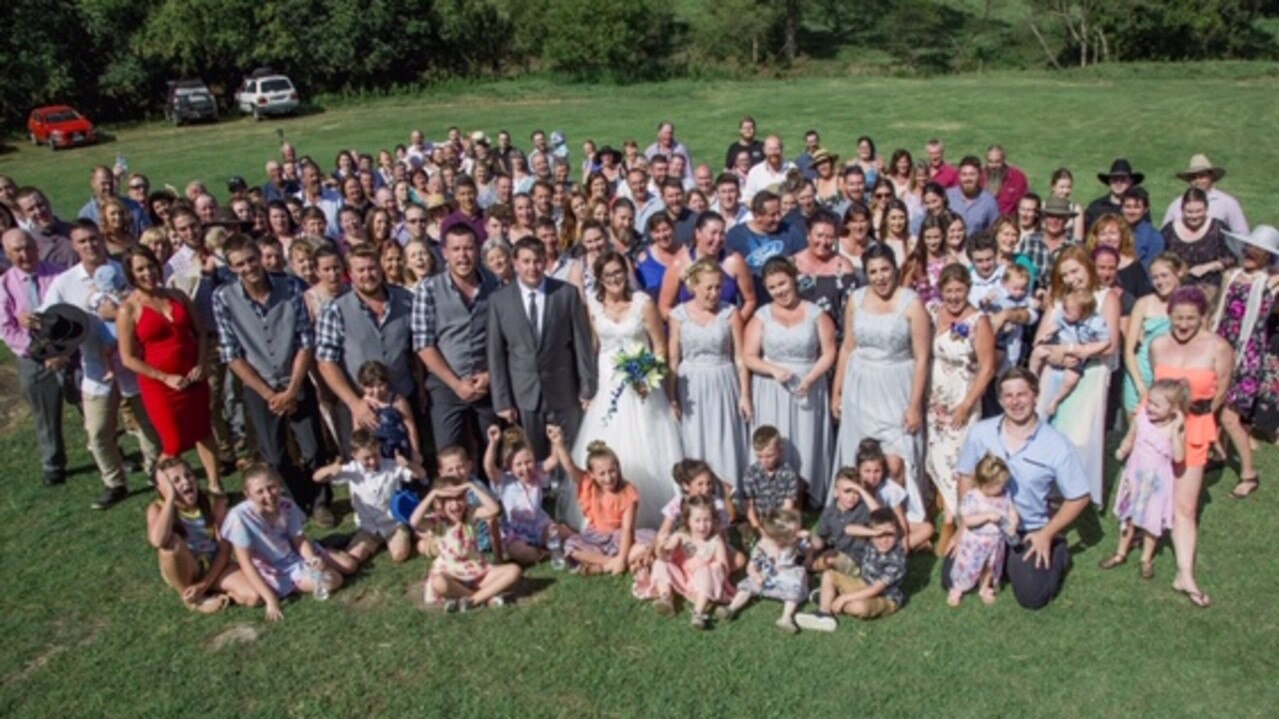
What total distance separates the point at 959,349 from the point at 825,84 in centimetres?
3448

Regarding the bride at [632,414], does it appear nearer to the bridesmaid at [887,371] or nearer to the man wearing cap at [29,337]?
the bridesmaid at [887,371]

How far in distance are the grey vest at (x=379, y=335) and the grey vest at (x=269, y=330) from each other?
40 cm

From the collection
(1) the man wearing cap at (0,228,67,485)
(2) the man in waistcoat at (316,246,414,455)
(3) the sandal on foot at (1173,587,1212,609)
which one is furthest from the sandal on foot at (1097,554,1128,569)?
(1) the man wearing cap at (0,228,67,485)

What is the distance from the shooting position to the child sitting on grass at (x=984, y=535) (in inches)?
228

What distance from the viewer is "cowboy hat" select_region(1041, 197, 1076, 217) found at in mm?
8219

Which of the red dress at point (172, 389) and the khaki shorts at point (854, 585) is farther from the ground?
the red dress at point (172, 389)

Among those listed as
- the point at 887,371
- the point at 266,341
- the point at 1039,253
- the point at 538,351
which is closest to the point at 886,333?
the point at 887,371

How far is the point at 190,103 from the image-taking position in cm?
3916

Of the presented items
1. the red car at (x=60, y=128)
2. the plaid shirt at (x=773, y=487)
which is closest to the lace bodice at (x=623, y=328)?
the plaid shirt at (x=773, y=487)

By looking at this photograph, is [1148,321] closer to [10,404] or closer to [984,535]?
[984,535]

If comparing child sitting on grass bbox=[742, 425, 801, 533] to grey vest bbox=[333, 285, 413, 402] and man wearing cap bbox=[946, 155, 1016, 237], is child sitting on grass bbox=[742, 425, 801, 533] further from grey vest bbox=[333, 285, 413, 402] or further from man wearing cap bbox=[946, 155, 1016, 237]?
man wearing cap bbox=[946, 155, 1016, 237]

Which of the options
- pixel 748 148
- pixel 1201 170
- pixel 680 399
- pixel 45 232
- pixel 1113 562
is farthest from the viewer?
pixel 748 148

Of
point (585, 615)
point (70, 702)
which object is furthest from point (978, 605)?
point (70, 702)

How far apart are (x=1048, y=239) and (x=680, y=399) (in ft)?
13.2
